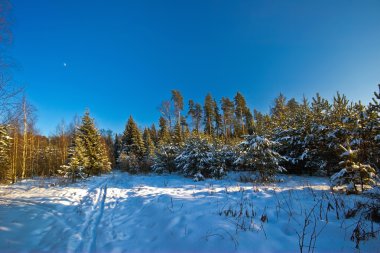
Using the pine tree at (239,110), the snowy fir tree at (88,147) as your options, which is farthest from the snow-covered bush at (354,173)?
the pine tree at (239,110)

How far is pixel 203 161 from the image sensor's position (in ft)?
47.0

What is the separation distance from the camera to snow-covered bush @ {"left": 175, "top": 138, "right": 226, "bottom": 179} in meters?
14.2

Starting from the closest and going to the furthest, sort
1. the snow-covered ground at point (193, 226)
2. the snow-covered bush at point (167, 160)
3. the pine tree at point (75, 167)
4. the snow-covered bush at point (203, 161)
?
the snow-covered ground at point (193, 226) < the snow-covered bush at point (203, 161) < the pine tree at point (75, 167) < the snow-covered bush at point (167, 160)

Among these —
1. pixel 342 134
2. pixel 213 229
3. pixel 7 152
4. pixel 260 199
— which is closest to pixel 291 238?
pixel 213 229

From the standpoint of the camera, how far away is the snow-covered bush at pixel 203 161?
14172 millimetres

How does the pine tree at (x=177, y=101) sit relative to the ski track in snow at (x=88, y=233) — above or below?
above

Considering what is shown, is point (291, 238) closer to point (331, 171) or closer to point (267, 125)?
point (331, 171)

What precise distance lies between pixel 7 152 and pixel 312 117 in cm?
2736

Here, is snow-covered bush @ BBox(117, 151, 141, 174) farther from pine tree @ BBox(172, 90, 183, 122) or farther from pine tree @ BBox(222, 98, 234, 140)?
pine tree @ BBox(222, 98, 234, 140)

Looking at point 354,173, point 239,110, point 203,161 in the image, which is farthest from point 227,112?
point 354,173

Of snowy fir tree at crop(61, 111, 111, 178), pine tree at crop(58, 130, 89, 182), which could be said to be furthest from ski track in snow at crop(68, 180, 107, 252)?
snowy fir tree at crop(61, 111, 111, 178)

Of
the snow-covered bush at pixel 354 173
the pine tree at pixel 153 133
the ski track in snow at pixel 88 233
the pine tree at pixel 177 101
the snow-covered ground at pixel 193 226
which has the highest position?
the pine tree at pixel 177 101

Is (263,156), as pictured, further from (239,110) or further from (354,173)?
(239,110)

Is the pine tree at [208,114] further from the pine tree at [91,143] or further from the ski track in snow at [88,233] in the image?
the ski track in snow at [88,233]
